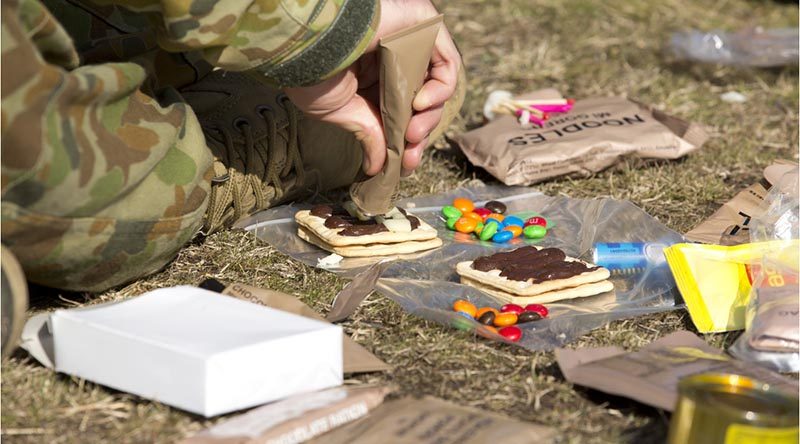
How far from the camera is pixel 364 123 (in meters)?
2.19

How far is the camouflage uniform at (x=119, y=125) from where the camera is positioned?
1.75 meters

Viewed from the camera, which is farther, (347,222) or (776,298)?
(347,222)

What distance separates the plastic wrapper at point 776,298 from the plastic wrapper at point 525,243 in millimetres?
201

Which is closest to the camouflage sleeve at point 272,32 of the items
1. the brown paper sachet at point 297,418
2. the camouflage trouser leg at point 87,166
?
the camouflage trouser leg at point 87,166

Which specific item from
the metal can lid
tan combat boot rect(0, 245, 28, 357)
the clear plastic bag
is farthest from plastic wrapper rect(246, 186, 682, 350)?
the clear plastic bag

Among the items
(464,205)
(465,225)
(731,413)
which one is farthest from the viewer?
(464,205)

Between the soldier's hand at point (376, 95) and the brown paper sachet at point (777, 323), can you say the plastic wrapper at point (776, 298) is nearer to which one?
the brown paper sachet at point (777, 323)

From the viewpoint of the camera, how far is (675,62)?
3891mm

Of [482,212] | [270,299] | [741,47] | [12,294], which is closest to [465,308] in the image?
[270,299]

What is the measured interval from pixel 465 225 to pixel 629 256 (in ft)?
1.37

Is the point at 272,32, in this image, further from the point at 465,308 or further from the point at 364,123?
the point at 465,308

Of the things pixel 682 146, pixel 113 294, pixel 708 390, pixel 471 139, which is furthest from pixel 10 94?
pixel 682 146

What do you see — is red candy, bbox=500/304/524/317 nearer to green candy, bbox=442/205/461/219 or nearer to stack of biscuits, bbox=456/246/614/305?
stack of biscuits, bbox=456/246/614/305

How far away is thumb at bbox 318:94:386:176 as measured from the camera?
2178 millimetres
